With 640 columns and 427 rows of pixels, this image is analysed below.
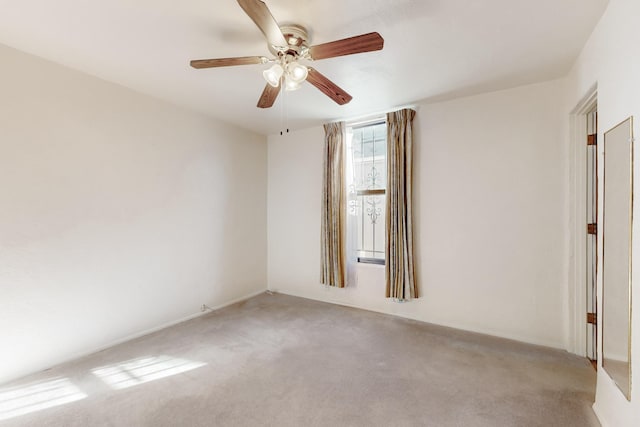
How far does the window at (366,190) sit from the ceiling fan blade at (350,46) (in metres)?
1.98

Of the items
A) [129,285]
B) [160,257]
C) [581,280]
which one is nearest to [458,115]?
[581,280]

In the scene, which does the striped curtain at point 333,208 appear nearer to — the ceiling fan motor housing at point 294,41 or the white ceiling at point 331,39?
the white ceiling at point 331,39

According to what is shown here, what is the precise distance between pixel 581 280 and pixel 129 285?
165 inches

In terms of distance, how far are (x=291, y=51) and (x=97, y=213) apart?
2282mm

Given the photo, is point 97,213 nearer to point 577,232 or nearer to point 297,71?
point 297,71

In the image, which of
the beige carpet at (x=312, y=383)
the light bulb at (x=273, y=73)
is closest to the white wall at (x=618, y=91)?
the beige carpet at (x=312, y=383)

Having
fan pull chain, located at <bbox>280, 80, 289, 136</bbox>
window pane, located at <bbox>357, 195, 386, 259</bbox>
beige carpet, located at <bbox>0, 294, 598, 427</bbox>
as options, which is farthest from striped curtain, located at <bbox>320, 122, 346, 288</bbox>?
beige carpet, located at <bbox>0, 294, 598, 427</bbox>

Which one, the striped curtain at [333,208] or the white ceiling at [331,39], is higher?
the white ceiling at [331,39]

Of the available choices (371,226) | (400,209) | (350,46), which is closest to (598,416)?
(400,209)

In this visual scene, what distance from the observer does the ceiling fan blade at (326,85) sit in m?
1.90

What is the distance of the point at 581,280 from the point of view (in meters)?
2.32

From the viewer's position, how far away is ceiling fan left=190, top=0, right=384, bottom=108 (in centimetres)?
142

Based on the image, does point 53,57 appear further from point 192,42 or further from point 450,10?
point 450,10

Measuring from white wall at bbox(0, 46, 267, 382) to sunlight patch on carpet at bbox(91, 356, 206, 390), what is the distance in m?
0.49
